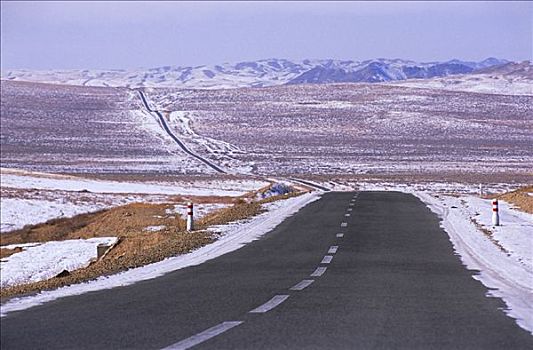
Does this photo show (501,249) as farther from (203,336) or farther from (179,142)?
(179,142)

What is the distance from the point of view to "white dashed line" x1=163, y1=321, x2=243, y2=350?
27.4 ft

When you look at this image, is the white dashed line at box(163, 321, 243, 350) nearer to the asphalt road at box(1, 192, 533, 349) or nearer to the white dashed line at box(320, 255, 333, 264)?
the asphalt road at box(1, 192, 533, 349)

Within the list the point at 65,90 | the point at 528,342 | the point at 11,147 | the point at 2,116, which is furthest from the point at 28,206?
the point at 65,90

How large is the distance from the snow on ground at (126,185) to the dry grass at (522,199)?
17.0 meters

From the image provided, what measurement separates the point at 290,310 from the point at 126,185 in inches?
1973

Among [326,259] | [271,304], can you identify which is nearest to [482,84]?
[326,259]

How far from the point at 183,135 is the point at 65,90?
47035 mm

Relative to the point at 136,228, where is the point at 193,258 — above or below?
below

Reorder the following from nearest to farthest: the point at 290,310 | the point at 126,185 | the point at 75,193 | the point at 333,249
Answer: the point at 290,310 < the point at 333,249 < the point at 75,193 < the point at 126,185

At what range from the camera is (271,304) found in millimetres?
11297

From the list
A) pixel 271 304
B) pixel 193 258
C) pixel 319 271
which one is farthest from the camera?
pixel 193 258

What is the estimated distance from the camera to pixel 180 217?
3862cm

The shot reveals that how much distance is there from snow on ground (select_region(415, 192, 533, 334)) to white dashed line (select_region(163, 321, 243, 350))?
10.5ft

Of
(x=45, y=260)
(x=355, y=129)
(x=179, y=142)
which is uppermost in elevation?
(x=355, y=129)
